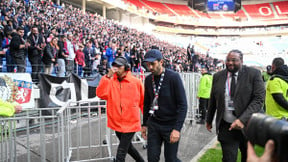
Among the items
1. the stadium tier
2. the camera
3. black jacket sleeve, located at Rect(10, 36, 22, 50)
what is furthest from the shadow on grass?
the stadium tier

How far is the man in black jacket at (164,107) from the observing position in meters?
3.27

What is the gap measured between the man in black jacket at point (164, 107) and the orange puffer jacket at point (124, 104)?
0.50m

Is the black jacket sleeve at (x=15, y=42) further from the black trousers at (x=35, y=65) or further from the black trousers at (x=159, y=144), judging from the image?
the black trousers at (x=159, y=144)

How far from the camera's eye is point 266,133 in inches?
36.6

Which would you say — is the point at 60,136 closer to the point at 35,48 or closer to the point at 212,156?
the point at 212,156

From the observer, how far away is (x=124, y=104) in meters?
3.80

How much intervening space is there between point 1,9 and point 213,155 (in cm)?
1039

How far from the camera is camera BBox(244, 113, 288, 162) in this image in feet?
2.86

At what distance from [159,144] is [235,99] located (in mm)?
1169

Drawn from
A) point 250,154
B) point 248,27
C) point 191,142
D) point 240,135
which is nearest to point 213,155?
point 191,142

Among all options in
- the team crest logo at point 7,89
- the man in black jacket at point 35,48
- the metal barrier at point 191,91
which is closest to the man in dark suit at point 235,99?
the metal barrier at point 191,91

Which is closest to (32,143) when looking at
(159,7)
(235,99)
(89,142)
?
(89,142)

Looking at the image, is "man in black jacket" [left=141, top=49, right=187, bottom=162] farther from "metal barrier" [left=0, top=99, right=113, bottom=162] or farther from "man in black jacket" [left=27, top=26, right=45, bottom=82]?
"man in black jacket" [left=27, top=26, right=45, bottom=82]

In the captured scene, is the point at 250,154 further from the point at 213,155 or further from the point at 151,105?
the point at 213,155
